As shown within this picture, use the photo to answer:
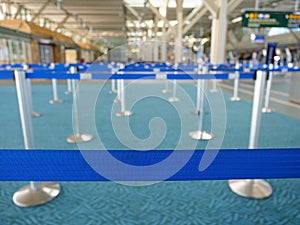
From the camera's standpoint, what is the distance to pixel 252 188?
221 centimetres

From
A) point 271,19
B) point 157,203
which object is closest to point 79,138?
point 157,203

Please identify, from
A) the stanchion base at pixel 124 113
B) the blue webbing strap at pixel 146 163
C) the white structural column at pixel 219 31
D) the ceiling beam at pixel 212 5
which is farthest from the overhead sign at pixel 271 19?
the blue webbing strap at pixel 146 163

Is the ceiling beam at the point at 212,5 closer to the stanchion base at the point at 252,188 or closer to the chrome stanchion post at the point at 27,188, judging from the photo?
the stanchion base at the point at 252,188

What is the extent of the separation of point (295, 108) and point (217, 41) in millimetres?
5410

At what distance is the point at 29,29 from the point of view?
12781 millimetres

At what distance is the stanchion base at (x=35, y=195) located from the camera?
201cm

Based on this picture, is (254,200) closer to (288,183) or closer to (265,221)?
(265,221)

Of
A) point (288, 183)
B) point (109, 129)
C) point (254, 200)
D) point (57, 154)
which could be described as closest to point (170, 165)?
point (57, 154)

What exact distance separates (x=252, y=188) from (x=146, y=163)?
167 centimetres

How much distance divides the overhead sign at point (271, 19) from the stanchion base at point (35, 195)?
7.96 m

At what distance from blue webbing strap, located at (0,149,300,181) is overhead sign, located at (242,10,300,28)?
26.8 feet

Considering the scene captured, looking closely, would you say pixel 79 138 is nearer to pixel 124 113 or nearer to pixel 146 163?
pixel 124 113

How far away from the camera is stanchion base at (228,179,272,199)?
2.14 m

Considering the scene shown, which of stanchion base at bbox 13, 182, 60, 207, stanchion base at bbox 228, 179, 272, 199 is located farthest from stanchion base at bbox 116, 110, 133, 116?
stanchion base at bbox 228, 179, 272, 199
